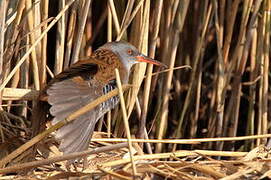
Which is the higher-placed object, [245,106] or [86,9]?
[86,9]

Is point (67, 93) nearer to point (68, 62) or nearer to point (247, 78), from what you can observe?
point (68, 62)

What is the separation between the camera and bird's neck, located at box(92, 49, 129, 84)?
11.6 ft

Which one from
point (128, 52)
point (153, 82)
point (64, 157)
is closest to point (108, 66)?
point (128, 52)

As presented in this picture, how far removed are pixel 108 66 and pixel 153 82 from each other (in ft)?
1.73

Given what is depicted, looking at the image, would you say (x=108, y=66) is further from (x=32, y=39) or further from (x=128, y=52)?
(x=32, y=39)

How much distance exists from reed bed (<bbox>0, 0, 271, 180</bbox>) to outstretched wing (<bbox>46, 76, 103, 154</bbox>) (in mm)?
119

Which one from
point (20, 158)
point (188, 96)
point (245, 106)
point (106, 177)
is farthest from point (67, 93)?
point (245, 106)

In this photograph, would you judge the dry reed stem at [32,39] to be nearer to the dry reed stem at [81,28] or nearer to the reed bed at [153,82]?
the reed bed at [153,82]

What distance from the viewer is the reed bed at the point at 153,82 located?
2.88 m

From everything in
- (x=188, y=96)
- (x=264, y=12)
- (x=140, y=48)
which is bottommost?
(x=188, y=96)

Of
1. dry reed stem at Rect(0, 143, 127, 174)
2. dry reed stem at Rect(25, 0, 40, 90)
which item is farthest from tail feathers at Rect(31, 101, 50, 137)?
dry reed stem at Rect(0, 143, 127, 174)

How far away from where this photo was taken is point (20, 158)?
323 cm

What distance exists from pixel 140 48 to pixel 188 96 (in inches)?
25.7

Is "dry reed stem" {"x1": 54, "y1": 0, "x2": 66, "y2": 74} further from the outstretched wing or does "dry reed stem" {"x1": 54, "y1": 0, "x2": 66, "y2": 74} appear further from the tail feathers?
the tail feathers
